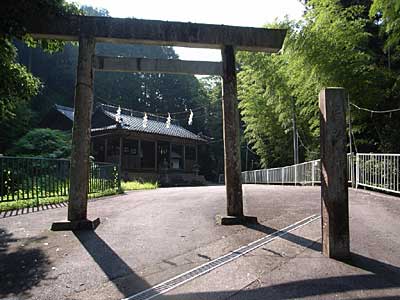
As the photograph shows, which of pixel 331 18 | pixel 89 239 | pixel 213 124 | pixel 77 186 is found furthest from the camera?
pixel 213 124

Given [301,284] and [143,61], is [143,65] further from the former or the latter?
[301,284]

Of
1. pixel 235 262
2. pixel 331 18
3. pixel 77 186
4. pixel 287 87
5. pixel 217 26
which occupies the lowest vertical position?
pixel 235 262

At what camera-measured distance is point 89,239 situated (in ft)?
15.2

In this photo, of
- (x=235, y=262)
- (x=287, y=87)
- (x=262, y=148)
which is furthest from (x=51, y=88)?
(x=235, y=262)

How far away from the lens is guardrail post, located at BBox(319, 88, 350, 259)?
365 cm

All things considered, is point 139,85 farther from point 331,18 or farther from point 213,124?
point 331,18

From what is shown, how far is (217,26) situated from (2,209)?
511 centimetres

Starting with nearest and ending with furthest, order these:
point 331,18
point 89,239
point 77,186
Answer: point 89,239
point 77,186
point 331,18

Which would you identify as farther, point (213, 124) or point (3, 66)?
point (213, 124)

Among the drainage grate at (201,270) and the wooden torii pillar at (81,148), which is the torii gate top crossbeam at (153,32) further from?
the drainage grate at (201,270)

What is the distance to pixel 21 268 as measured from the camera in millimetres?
3637

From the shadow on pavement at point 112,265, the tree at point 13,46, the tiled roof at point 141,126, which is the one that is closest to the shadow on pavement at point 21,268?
the shadow on pavement at point 112,265

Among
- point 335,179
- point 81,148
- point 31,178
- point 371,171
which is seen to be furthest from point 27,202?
point 371,171

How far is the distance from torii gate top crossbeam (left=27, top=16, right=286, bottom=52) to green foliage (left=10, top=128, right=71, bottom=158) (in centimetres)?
1401
